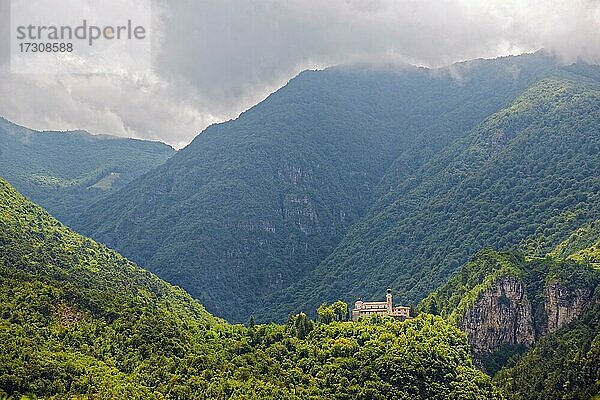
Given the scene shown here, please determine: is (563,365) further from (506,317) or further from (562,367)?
(506,317)

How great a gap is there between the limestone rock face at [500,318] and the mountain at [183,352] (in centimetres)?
550

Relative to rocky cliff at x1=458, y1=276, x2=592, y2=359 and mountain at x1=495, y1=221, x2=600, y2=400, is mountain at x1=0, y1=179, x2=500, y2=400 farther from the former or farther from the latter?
rocky cliff at x1=458, y1=276, x2=592, y2=359

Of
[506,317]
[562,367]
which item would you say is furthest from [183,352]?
[506,317]

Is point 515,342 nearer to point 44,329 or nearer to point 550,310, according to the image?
point 550,310

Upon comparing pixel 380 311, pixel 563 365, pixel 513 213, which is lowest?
pixel 563 365

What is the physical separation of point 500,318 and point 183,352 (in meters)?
49.8

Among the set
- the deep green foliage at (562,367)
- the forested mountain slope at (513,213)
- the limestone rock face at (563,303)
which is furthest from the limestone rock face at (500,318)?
the forested mountain slope at (513,213)

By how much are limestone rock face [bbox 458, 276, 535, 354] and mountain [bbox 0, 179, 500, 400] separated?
550 cm

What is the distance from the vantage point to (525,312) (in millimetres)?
115625

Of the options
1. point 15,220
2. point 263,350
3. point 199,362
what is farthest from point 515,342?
point 15,220

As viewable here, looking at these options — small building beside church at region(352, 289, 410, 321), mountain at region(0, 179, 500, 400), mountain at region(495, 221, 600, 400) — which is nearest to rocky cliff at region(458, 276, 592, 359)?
mountain at region(495, 221, 600, 400)

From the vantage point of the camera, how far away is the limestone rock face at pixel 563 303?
11006 cm

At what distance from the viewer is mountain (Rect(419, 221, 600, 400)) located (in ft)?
324

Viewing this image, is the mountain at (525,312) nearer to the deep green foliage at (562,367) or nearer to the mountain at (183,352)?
the deep green foliage at (562,367)
